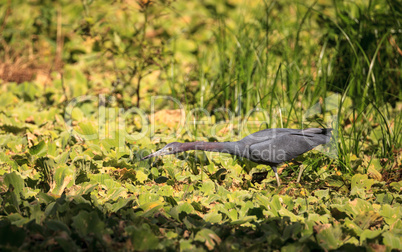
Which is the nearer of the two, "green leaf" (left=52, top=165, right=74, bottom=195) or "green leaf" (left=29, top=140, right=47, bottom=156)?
"green leaf" (left=52, top=165, right=74, bottom=195)

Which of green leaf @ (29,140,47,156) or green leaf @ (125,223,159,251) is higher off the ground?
green leaf @ (29,140,47,156)

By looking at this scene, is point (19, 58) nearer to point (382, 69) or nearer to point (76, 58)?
point (76, 58)

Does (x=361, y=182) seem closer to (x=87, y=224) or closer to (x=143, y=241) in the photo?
(x=143, y=241)

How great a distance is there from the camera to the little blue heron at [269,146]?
3354mm

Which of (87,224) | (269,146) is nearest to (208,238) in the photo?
(87,224)

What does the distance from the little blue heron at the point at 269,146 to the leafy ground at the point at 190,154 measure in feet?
0.47

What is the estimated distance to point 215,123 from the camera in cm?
471

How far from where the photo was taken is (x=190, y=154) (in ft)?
12.5

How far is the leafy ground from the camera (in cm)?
237

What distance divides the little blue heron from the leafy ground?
14 centimetres

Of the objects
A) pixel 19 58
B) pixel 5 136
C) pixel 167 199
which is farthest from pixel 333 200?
pixel 19 58

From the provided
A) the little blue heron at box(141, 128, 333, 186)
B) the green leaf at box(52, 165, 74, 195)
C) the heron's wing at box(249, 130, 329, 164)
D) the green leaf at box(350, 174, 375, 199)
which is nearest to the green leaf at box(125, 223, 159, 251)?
the green leaf at box(52, 165, 74, 195)

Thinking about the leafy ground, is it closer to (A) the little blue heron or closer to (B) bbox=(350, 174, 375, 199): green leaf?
(B) bbox=(350, 174, 375, 199): green leaf

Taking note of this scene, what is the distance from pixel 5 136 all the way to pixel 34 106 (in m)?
1.18
